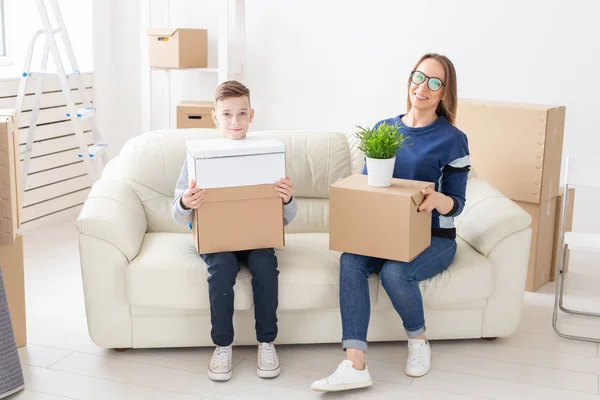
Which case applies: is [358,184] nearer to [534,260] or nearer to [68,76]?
[534,260]

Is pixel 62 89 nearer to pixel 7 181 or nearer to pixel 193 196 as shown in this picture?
pixel 7 181

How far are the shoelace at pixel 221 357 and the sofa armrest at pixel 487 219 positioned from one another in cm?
103

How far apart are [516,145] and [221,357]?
5.63 feet

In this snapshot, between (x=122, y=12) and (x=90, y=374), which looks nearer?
(x=90, y=374)

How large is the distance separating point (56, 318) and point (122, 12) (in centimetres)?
259

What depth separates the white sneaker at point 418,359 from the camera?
108 inches

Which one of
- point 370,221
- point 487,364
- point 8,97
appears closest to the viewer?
point 370,221

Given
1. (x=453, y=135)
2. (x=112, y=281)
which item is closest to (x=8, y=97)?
(x=112, y=281)

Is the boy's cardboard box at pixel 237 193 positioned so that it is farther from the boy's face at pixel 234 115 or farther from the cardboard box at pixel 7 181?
the cardboard box at pixel 7 181

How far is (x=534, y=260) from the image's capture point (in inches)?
143

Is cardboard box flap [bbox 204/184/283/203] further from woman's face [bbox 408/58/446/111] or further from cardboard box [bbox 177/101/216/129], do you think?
cardboard box [bbox 177/101/216/129]

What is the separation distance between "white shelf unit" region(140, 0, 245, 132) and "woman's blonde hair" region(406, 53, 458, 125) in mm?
2138

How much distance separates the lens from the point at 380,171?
8.75 feet

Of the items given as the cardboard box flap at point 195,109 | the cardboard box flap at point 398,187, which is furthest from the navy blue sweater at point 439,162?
the cardboard box flap at point 195,109
